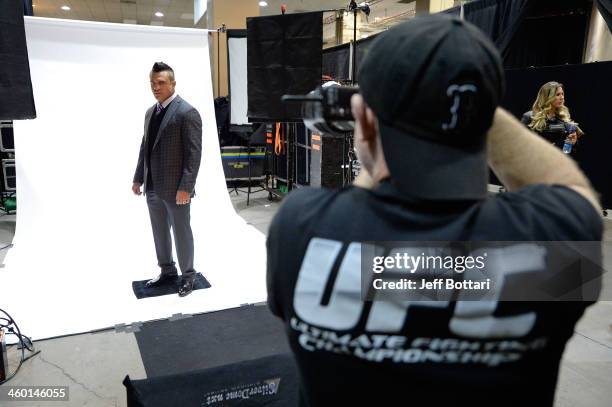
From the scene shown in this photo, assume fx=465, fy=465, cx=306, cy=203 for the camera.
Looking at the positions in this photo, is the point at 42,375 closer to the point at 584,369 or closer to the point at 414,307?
the point at 414,307

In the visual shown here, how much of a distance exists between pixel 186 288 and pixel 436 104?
3.01 m

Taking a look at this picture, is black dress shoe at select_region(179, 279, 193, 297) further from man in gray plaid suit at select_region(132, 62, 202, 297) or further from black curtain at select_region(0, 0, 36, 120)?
black curtain at select_region(0, 0, 36, 120)

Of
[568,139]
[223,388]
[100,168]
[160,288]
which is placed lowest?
[160,288]

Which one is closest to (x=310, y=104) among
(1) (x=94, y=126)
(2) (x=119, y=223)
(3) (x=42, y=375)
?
(3) (x=42, y=375)

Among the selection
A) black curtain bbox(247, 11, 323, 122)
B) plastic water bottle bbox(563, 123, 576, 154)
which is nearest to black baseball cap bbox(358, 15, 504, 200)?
black curtain bbox(247, 11, 323, 122)

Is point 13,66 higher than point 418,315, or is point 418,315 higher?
point 13,66

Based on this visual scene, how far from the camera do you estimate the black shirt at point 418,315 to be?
532 millimetres

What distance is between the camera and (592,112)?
5320mm

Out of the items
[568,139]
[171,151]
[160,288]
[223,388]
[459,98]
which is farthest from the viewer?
[568,139]

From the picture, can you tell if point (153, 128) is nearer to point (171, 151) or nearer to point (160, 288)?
point (171, 151)

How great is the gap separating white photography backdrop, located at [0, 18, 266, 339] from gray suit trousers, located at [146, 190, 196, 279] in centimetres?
39

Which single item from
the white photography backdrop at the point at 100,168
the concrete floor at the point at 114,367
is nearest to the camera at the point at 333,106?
the concrete floor at the point at 114,367

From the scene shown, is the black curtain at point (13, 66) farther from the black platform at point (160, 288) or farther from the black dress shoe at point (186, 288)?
the black dress shoe at point (186, 288)

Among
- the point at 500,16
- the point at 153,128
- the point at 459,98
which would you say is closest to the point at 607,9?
the point at 500,16
